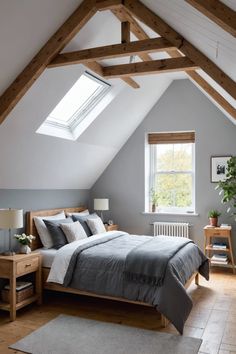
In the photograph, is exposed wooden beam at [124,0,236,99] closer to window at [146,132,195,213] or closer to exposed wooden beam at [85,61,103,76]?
exposed wooden beam at [85,61,103,76]

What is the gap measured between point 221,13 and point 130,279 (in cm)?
274

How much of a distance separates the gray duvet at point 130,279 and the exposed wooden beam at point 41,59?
6.26 ft

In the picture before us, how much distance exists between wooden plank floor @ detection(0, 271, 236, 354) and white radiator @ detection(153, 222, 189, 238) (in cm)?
152

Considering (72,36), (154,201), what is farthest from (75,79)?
(154,201)

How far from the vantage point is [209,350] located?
3264 mm

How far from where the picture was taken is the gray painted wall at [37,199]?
4696mm

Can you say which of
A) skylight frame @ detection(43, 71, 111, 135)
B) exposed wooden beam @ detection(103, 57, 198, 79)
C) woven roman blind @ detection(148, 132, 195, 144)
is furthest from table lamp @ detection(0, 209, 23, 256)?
woven roman blind @ detection(148, 132, 195, 144)

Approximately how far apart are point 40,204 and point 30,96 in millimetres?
1987

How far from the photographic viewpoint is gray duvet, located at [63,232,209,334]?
3678 millimetres

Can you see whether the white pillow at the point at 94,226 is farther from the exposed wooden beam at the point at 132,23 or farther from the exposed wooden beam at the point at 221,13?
the exposed wooden beam at the point at 221,13

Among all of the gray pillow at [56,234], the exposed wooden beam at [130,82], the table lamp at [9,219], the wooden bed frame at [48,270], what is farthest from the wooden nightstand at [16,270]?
the exposed wooden beam at [130,82]

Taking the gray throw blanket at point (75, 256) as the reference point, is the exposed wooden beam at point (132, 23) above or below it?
above

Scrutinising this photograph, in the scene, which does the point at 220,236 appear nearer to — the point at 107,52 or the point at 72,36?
the point at 107,52

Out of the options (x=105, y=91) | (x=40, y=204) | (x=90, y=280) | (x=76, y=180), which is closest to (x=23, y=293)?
(x=90, y=280)
